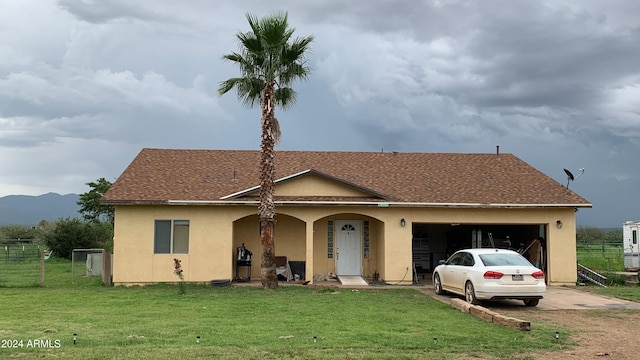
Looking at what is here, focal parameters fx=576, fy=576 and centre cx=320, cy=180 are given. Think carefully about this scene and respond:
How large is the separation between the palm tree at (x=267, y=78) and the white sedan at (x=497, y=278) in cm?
616

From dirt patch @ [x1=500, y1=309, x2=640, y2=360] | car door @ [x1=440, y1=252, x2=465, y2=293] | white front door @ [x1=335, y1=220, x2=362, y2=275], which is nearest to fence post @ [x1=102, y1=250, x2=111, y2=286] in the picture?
white front door @ [x1=335, y1=220, x2=362, y2=275]

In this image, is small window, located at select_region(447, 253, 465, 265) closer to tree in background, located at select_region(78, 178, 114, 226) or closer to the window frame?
the window frame

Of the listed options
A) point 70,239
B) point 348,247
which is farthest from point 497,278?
point 70,239

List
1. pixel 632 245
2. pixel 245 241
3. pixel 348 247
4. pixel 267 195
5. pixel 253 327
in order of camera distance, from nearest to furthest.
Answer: pixel 253 327 → pixel 267 195 → pixel 245 241 → pixel 348 247 → pixel 632 245

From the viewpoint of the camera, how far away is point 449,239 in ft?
83.6

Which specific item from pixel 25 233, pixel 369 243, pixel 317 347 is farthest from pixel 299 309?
pixel 25 233

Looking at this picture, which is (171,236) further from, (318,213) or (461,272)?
(461,272)

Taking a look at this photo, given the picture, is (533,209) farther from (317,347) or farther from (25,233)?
(25,233)

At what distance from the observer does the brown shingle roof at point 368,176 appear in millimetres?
20828

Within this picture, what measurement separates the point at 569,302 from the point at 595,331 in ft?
16.6

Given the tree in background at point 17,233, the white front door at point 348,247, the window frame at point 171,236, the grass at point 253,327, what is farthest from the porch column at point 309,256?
the tree in background at point 17,233

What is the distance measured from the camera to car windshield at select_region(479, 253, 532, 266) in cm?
1466

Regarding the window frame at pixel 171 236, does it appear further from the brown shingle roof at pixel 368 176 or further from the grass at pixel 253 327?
the grass at pixel 253 327

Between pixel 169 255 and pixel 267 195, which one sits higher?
pixel 267 195
